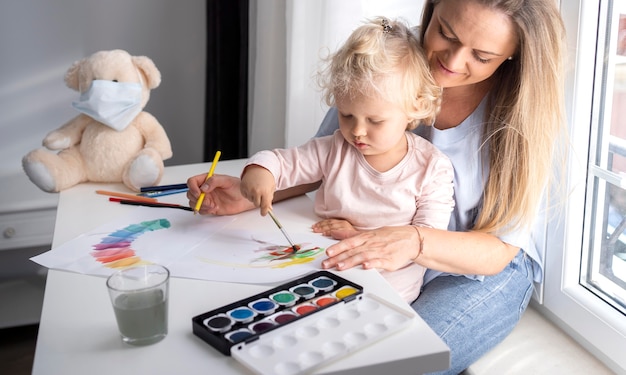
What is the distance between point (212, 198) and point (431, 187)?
1.37ft

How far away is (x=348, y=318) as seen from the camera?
927 mm

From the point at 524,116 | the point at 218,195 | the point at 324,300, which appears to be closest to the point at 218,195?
the point at 218,195

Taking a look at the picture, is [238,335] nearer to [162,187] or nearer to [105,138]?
[162,187]

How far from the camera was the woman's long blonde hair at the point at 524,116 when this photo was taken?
1235 millimetres

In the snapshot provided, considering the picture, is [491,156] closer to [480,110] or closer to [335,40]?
[480,110]

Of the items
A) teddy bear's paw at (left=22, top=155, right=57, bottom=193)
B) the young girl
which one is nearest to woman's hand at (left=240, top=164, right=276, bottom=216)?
the young girl

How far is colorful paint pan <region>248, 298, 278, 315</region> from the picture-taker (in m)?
0.93

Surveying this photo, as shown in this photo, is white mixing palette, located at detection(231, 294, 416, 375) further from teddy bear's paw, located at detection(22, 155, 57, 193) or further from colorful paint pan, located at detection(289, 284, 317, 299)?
teddy bear's paw, located at detection(22, 155, 57, 193)

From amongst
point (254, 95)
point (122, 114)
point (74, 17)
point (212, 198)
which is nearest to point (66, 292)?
point (212, 198)

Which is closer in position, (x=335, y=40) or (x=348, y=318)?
(x=348, y=318)

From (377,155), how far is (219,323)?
51 cm

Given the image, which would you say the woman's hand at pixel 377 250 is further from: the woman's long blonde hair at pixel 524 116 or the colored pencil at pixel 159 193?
the colored pencil at pixel 159 193

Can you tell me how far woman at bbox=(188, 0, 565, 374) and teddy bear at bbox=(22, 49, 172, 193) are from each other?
261mm

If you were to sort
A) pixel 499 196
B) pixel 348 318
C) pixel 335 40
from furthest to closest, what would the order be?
pixel 335 40 → pixel 499 196 → pixel 348 318
